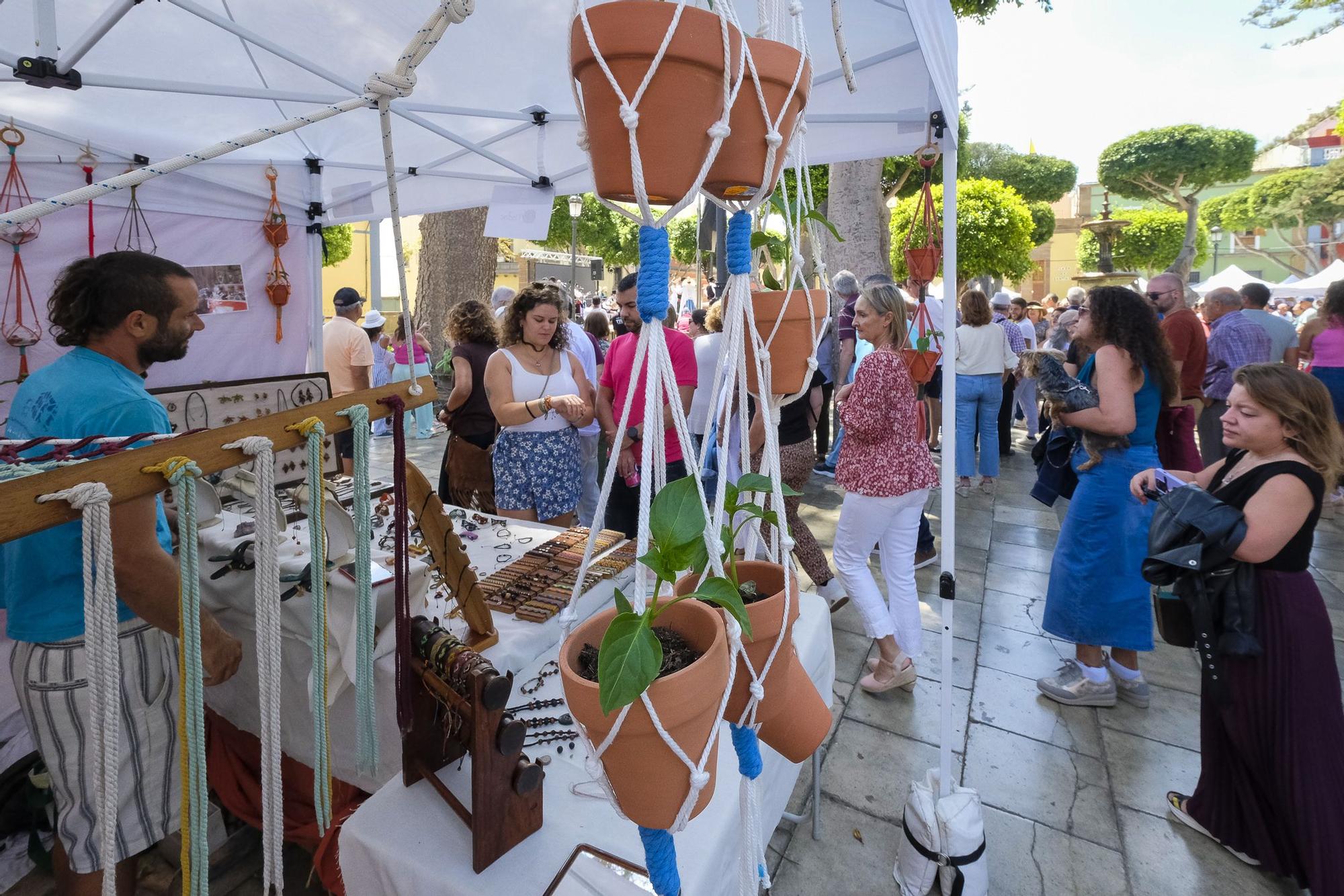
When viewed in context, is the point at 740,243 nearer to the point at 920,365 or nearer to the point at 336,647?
the point at 336,647

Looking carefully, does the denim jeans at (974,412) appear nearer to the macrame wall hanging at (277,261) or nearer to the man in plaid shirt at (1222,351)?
the man in plaid shirt at (1222,351)

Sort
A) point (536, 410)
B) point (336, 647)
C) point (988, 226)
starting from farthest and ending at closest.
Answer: point (988, 226), point (536, 410), point (336, 647)

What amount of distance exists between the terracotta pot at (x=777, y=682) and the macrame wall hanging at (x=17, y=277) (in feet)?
10.9

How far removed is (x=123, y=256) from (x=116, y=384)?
34 cm

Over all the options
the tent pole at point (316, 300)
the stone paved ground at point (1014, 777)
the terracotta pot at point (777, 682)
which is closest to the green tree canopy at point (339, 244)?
the tent pole at point (316, 300)

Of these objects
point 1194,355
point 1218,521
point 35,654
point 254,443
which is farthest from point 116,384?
point 1194,355

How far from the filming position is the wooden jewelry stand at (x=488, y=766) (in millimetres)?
1091

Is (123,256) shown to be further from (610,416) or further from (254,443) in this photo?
(610,416)

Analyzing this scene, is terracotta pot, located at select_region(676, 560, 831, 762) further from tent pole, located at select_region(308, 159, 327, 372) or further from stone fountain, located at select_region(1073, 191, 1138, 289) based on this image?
stone fountain, located at select_region(1073, 191, 1138, 289)

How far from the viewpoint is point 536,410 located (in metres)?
3.04

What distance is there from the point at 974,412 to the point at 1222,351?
1.78 m

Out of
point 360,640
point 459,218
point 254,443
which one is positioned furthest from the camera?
point 459,218

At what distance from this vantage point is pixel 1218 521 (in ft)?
6.03

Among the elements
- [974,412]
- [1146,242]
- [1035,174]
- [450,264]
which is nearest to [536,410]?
[974,412]
